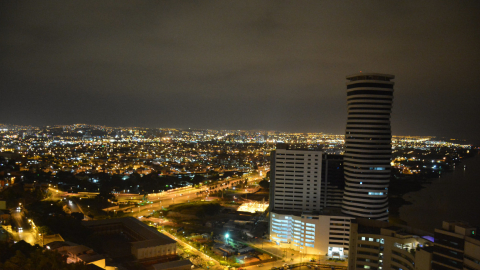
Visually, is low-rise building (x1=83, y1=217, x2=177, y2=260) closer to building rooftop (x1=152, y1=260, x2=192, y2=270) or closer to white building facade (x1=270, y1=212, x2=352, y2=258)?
building rooftop (x1=152, y1=260, x2=192, y2=270)

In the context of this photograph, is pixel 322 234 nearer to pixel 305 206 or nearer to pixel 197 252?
pixel 305 206

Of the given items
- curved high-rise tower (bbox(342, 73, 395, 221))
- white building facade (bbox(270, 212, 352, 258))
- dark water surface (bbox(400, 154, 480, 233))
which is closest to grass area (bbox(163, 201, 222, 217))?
white building facade (bbox(270, 212, 352, 258))

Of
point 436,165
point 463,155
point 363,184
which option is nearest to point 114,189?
point 363,184

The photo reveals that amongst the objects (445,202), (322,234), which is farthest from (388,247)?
(445,202)

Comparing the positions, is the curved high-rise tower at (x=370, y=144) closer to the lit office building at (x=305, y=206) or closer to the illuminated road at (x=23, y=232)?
the lit office building at (x=305, y=206)

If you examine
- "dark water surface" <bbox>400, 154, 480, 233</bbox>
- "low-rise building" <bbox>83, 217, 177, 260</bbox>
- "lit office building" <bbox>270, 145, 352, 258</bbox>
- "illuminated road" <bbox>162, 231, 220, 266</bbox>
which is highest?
"lit office building" <bbox>270, 145, 352, 258</bbox>

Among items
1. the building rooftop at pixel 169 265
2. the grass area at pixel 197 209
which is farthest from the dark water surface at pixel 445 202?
the building rooftop at pixel 169 265

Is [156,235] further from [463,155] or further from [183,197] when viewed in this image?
[463,155]
